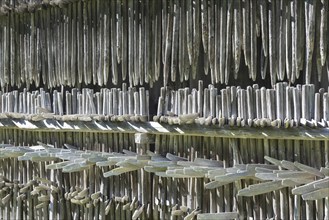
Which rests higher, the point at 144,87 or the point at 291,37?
the point at 291,37

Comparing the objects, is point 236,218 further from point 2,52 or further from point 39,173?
point 2,52

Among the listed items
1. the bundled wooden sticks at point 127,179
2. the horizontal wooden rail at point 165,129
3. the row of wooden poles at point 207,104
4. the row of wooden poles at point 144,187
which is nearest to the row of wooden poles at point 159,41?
the row of wooden poles at point 207,104

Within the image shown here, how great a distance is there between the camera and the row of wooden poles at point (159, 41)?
10.3ft

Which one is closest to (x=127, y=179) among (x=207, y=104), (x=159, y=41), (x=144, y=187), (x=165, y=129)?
(x=144, y=187)

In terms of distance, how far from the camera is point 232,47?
11.0 feet

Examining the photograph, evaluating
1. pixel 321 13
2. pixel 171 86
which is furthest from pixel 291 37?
pixel 171 86

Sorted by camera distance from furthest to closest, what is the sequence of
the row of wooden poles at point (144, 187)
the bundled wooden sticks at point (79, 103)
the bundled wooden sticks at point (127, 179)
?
the bundled wooden sticks at point (79, 103) < the row of wooden poles at point (144, 187) < the bundled wooden sticks at point (127, 179)

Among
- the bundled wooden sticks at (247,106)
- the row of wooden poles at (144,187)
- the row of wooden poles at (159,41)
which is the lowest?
the row of wooden poles at (144,187)

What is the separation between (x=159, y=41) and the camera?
3.66 meters

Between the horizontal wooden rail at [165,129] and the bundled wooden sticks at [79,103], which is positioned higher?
the bundled wooden sticks at [79,103]

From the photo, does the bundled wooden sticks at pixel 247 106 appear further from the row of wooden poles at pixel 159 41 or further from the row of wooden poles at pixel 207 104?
the row of wooden poles at pixel 159 41

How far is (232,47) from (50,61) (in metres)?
1.66

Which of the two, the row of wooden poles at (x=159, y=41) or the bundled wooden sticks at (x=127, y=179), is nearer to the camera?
the bundled wooden sticks at (x=127, y=179)

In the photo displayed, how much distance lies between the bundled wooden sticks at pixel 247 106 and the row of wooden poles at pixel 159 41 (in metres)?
0.11
